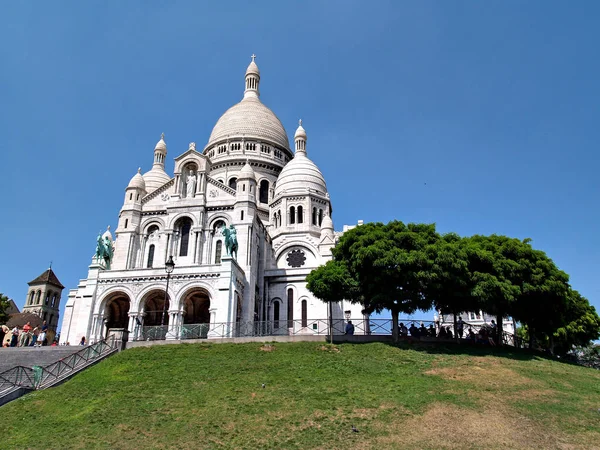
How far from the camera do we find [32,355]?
98.7ft

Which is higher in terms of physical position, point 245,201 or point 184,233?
point 245,201

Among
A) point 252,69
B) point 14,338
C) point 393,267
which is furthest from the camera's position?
point 252,69

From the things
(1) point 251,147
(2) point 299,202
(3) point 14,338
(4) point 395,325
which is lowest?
(3) point 14,338

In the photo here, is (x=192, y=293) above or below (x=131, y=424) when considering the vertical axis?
above

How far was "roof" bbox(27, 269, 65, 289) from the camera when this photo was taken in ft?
255

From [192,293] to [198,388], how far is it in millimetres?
18678

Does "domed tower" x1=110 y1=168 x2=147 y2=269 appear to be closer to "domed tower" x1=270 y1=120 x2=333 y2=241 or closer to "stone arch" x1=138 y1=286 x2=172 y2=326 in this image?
"stone arch" x1=138 y1=286 x2=172 y2=326

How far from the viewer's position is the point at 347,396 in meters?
21.2

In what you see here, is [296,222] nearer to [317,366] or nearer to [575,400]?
[317,366]

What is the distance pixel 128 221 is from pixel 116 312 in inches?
331

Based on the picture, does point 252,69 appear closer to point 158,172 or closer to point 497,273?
point 158,172

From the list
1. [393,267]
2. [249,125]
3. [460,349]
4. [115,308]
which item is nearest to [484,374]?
[460,349]

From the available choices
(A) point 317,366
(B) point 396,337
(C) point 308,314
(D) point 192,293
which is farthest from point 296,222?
(A) point 317,366

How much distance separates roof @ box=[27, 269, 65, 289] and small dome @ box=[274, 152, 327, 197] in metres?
40.8
